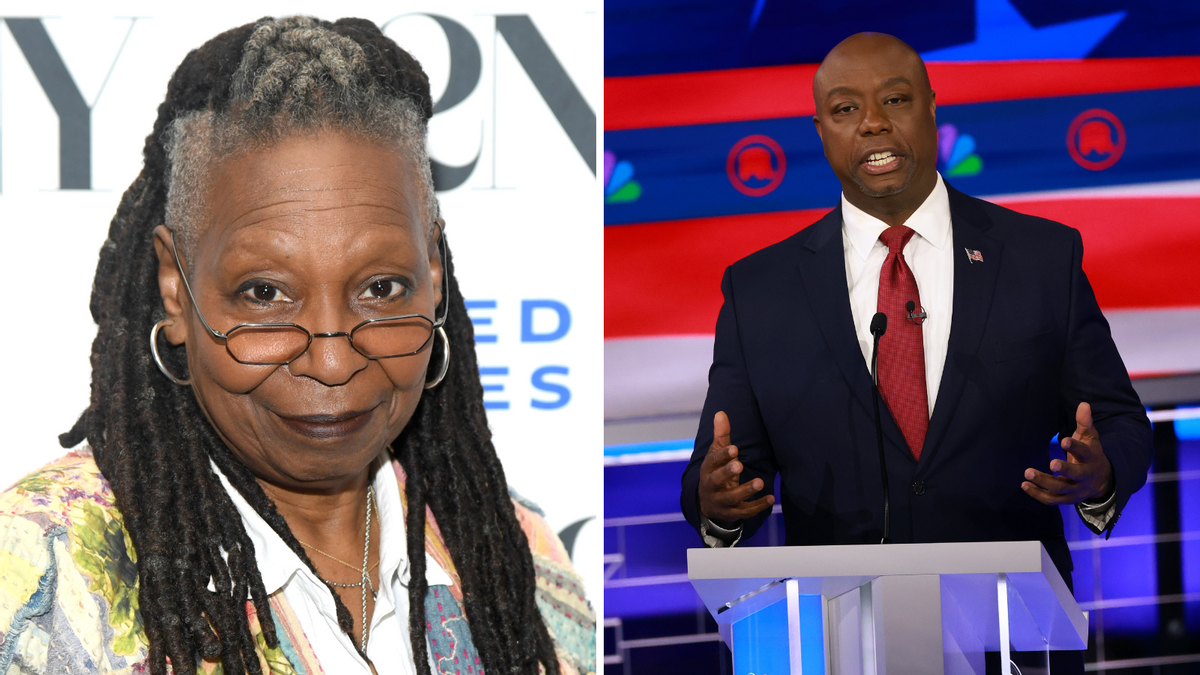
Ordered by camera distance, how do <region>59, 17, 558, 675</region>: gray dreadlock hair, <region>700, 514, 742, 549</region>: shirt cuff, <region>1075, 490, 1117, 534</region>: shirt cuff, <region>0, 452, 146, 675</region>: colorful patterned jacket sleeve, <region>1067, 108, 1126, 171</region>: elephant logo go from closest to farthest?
<region>0, 452, 146, 675</region>: colorful patterned jacket sleeve < <region>59, 17, 558, 675</region>: gray dreadlock hair < <region>1075, 490, 1117, 534</region>: shirt cuff < <region>700, 514, 742, 549</region>: shirt cuff < <region>1067, 108, 1126, 171</region>: elephant logo

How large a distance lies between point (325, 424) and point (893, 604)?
1.19 m

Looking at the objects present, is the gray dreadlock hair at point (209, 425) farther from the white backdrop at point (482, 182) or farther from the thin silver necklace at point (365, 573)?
the white backdrop at point (482, 182)

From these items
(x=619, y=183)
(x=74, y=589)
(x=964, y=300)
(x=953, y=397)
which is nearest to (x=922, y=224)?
(x=964, y=300)

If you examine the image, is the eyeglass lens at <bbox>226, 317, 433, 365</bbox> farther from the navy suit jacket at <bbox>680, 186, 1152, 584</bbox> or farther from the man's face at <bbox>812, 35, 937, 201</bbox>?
the man's face at <bbox>812, 35, 937, 201</bbox>

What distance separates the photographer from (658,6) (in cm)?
359

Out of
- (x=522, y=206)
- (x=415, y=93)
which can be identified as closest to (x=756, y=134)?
(x=522, y=206)

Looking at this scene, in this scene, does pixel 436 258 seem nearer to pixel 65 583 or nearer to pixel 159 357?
pixel 159 357

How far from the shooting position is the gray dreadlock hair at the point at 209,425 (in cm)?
215

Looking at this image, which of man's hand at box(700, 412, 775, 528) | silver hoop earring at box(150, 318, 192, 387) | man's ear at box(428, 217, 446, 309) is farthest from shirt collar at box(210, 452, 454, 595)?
man's hand at box(700, 412, 775, 528)

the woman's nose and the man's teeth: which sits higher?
the man's teeth

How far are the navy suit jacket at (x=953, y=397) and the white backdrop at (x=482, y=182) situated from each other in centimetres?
48

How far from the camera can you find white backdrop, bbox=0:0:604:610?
10.4 ft

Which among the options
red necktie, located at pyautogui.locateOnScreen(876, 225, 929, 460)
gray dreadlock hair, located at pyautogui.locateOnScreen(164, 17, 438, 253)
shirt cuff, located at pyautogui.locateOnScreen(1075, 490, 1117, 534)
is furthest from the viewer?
red necktie, located at pyautogui.locateOnScreen(876, 225, 929, 460)

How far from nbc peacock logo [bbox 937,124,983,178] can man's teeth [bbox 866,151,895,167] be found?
20.6 inches
